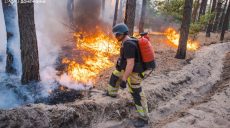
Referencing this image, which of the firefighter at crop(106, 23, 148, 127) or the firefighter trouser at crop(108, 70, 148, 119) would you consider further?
the firefighter trouser at crop(108, 70, 148, 119)

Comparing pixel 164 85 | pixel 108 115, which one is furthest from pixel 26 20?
pixel 164 85

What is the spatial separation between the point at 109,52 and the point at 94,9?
19.3 meters

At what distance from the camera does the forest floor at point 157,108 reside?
19.2 feet

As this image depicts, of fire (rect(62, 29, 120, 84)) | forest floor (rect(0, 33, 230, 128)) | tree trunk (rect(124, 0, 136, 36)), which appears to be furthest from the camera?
tree trunk (rect(124, 0, 136, 36))

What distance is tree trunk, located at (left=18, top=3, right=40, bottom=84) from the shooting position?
24.7ft

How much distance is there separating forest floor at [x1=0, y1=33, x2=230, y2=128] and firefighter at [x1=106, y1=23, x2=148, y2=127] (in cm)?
58

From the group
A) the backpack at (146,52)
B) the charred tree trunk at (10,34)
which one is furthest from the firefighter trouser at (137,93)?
the charred tree trunk at (10,34)

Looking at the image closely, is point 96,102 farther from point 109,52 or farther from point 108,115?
point 109,52

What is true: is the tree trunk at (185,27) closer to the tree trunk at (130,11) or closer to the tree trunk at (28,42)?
the tree trunk at (130,11)

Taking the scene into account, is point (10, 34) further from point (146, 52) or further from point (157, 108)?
point (157, 108)

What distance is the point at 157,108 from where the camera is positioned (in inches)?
315

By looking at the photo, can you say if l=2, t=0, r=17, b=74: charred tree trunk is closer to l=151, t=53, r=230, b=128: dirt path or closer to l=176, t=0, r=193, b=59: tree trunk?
l=151, t=53, r=230, b=128: dirt path

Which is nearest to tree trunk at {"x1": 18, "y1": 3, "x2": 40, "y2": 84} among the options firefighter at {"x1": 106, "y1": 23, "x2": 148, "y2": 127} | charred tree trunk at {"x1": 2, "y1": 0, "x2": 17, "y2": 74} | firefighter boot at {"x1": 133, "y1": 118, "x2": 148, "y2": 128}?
charred tree trunk at {"x1": 2, "y1": 0, "x2": 17, "y2": 74}

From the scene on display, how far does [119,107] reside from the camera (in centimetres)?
727
